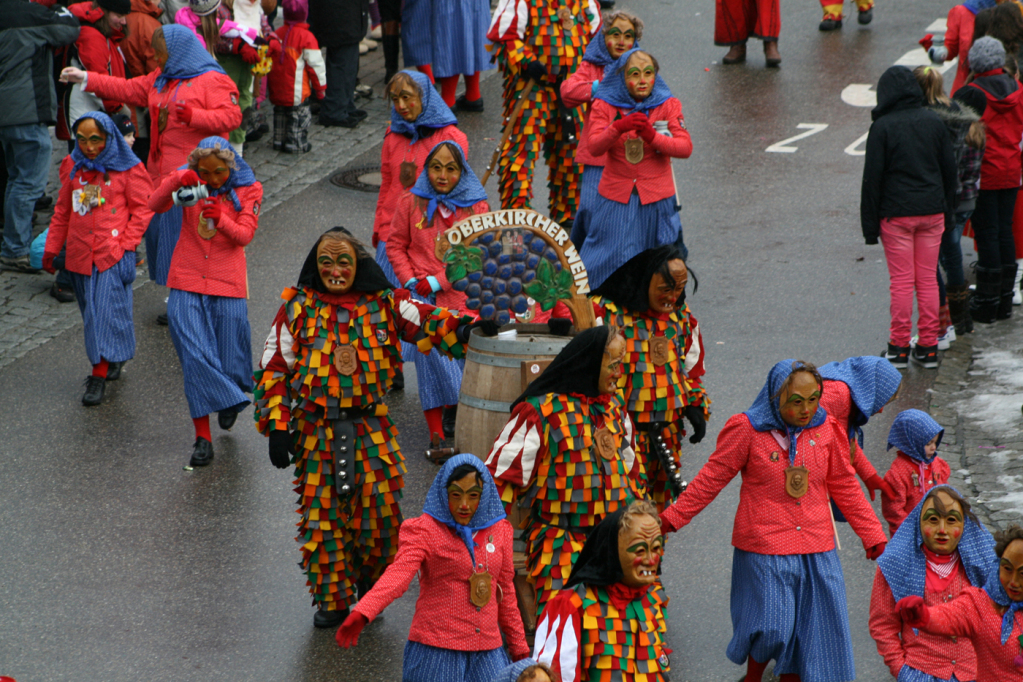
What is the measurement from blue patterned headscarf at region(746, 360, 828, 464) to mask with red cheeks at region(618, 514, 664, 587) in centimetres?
106

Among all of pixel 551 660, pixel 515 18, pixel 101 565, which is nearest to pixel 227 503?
pixel 101 565

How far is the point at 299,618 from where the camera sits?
6.83m

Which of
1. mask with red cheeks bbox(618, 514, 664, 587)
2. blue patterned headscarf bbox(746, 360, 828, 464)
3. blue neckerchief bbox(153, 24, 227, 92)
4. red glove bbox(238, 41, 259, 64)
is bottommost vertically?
mask with red cheeks bbox(618, 514, 664, 587)

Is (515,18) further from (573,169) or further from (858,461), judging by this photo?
(858,461)

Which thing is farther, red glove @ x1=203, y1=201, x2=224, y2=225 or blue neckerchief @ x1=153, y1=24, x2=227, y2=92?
blue neckerchief @ x1=153, y1=24, x2=227, y2=92

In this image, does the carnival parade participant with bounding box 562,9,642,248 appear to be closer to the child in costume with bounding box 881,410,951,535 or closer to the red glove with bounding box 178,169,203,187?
the red glove with bounding box 178,169,203,187

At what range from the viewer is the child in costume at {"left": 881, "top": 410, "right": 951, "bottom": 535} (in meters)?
6.33

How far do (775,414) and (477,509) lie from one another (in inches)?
52.4

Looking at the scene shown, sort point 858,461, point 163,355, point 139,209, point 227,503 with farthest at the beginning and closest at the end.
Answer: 1. point 163,355
2. point 139,209
3. point 227,503
4. point 858,461

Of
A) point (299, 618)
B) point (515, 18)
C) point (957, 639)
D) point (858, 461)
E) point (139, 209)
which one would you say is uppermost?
point (515, 18)

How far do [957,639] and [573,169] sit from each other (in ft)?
21.2

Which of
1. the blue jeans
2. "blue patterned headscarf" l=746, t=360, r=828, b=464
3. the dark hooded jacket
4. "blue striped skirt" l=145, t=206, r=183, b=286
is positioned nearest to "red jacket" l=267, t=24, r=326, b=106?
the blue jeans

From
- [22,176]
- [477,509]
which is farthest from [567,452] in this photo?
[22,176]

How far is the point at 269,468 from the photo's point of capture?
841 centimetres
